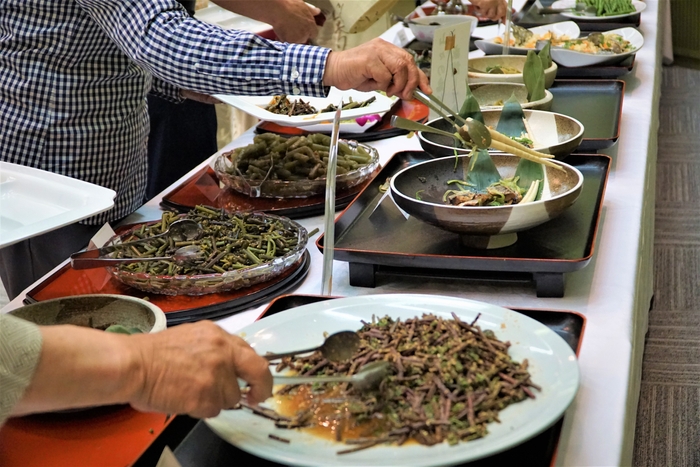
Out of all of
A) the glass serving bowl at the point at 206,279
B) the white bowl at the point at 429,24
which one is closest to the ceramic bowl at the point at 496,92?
the white bowl at the point at 429,24

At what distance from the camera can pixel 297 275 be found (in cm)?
117

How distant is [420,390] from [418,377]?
18 mm

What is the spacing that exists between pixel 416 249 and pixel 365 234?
100mm

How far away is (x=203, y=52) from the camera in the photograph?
131cm

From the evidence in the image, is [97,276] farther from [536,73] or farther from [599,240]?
[536,73]

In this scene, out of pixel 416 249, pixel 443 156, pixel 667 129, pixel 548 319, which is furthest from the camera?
pixel 667 129

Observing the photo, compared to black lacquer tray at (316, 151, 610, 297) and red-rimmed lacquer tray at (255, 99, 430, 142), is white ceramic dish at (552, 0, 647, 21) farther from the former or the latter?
black lacquer tray at (316, 151, 610, 297)

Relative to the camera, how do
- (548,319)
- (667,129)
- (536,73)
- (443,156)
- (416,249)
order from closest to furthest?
(548,319) < (416,249) < (443,156) < (536,73) < (667,129)

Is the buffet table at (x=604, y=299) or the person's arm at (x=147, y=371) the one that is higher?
the person's arm at (x=147, y=371)

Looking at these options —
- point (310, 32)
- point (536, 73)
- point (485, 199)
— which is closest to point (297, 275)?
point (485, 199)

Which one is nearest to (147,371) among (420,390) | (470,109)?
(420,390)

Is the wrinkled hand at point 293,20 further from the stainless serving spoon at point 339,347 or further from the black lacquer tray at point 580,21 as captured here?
the stainless serving spoon at point 339,347

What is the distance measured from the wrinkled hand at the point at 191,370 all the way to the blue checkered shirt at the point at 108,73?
28.6 inches

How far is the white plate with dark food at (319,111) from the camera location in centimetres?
174
